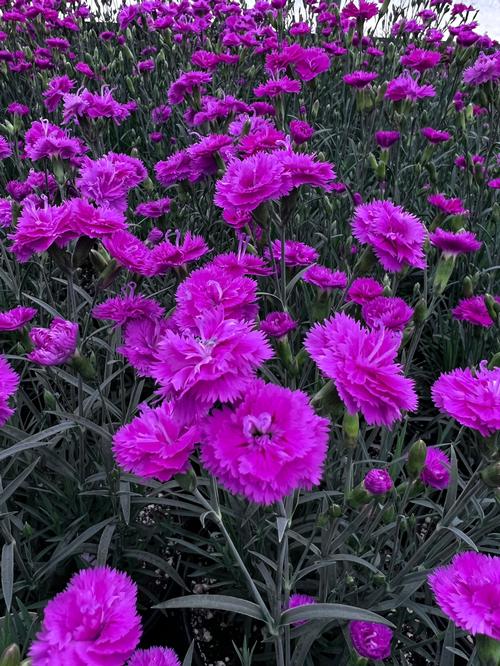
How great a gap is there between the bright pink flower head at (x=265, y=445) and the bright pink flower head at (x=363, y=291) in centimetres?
65

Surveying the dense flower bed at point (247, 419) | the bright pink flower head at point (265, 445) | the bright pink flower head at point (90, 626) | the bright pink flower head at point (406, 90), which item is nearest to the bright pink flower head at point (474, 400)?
the dense flower bed at point (247, 419)

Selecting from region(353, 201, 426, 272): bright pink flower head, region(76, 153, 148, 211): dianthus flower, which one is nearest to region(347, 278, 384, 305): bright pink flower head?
region(353, 201, 426, 272): bright pink flower head

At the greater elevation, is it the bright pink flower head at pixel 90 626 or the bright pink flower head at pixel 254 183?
the bright pink flower head at pixel 254 183

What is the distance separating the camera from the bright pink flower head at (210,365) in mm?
597

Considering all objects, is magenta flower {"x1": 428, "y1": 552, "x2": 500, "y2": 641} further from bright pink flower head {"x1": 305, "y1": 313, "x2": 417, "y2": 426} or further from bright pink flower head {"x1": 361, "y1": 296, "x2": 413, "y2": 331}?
bright pink flower head {"x1": 361, "y1": 296, "x2": 413, "y2": 331}

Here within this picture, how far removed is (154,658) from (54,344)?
543mm

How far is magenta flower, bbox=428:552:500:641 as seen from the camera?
0.64m

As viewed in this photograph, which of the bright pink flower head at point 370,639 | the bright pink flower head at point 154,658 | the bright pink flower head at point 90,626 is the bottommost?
the bright pink flower head at point 370,639

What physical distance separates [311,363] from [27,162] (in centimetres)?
212

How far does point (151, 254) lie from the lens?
46.1 inches

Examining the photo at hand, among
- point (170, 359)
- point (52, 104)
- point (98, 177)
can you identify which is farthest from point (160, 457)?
point (52, 104)

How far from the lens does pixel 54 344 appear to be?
3.19 feet

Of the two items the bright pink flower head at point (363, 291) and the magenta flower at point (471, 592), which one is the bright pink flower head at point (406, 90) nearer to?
the bright pink flower head at point (363, 291)

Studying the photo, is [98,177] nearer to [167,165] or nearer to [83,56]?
[167,165]
